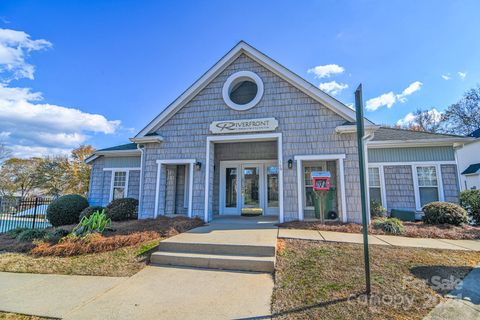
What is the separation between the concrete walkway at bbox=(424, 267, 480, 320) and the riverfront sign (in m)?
6.20

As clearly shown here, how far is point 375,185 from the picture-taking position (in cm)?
972

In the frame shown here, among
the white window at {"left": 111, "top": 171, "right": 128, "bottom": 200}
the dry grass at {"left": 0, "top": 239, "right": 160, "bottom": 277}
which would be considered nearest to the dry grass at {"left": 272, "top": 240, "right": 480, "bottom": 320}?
the dry grass at {"left": 0, "top": 239, "right": 160, "bottom": 277}

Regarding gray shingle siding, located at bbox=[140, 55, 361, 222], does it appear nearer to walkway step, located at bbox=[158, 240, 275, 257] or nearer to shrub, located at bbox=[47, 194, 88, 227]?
walkway step, located at bbox=[158, 240, 275, 257]

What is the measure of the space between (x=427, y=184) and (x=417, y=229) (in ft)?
13.5

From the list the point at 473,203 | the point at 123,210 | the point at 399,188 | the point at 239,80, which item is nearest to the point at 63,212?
the point at 123,210

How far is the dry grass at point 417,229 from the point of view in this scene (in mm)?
6012

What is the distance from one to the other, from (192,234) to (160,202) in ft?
11.4

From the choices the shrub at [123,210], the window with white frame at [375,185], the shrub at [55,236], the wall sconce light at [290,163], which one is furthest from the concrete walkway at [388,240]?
the shrub at [123,210]

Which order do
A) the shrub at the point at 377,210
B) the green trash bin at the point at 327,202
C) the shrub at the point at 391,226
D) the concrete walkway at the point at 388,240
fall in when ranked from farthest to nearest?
the shrub at the point at 377,210 < the green trash bin at the point at 327,202 < the shrub at the point at 391,226 < the concrete walkway at the point at 388,240

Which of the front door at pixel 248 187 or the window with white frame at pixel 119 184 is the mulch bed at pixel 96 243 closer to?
the front door at pixel 248 187

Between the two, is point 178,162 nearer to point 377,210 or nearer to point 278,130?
point 278,130

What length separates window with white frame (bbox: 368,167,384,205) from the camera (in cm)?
966

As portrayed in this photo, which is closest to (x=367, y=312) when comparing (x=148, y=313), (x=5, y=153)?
(x=148, y=313)

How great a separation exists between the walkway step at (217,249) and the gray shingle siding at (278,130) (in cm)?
324
